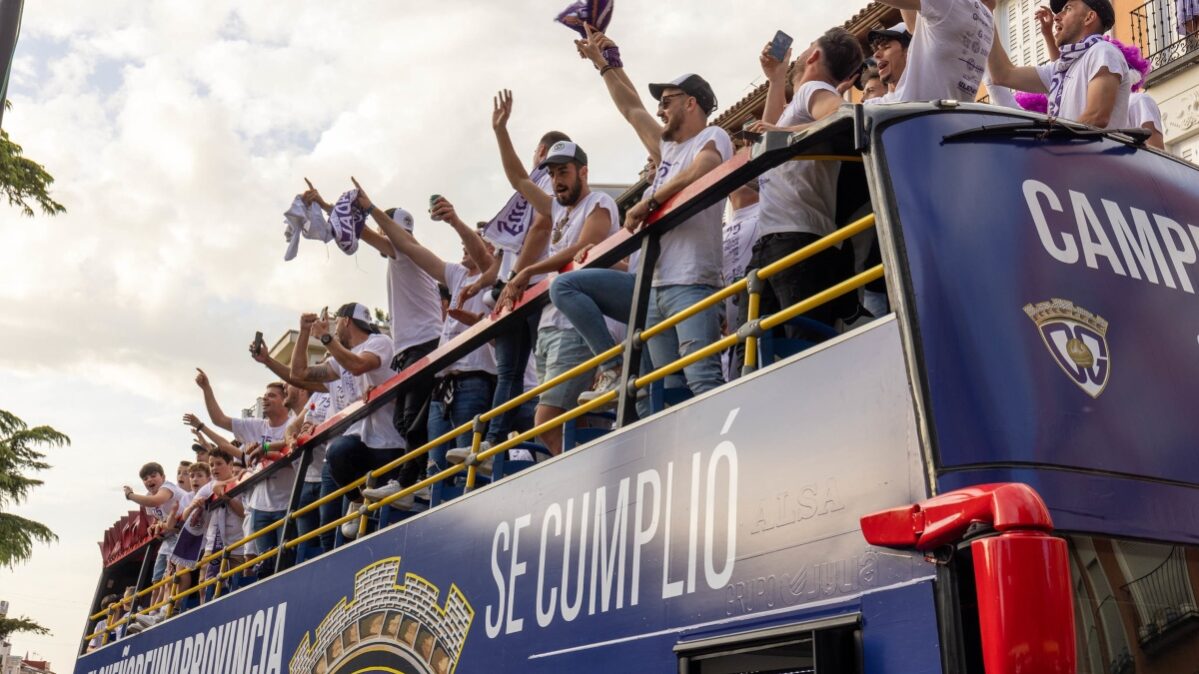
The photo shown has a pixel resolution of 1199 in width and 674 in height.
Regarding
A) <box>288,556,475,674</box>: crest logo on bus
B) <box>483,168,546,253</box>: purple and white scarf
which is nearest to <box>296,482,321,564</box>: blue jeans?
<box>288,556,475,674</box>: crest logo on bus

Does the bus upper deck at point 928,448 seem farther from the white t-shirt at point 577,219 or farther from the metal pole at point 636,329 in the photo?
the white t-shirt at point 577,219

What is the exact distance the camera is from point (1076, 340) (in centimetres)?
322

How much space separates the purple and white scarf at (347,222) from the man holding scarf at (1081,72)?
3.76 metres

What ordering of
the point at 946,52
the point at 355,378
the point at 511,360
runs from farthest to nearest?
1. the point at 355,378
2. the point at 511,360
3. the point at 946,52

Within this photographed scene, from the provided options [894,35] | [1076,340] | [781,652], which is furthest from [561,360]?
[1076,340]

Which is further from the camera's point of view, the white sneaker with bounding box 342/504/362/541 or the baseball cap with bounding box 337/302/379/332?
the baseball cap with bounding box 337/302/379/332

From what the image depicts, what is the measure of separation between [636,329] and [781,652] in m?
1.71

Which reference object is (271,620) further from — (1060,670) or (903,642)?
(1060,670)

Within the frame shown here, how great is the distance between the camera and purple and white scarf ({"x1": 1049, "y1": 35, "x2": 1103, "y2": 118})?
4.87 m

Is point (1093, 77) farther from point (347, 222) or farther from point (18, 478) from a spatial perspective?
point (18, 478)

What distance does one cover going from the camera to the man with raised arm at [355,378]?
23.6 feet

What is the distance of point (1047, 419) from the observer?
3.03 m

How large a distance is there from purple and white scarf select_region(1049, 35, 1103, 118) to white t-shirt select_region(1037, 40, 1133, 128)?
2 cm

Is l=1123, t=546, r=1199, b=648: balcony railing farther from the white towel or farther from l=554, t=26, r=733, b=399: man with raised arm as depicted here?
the white towel
